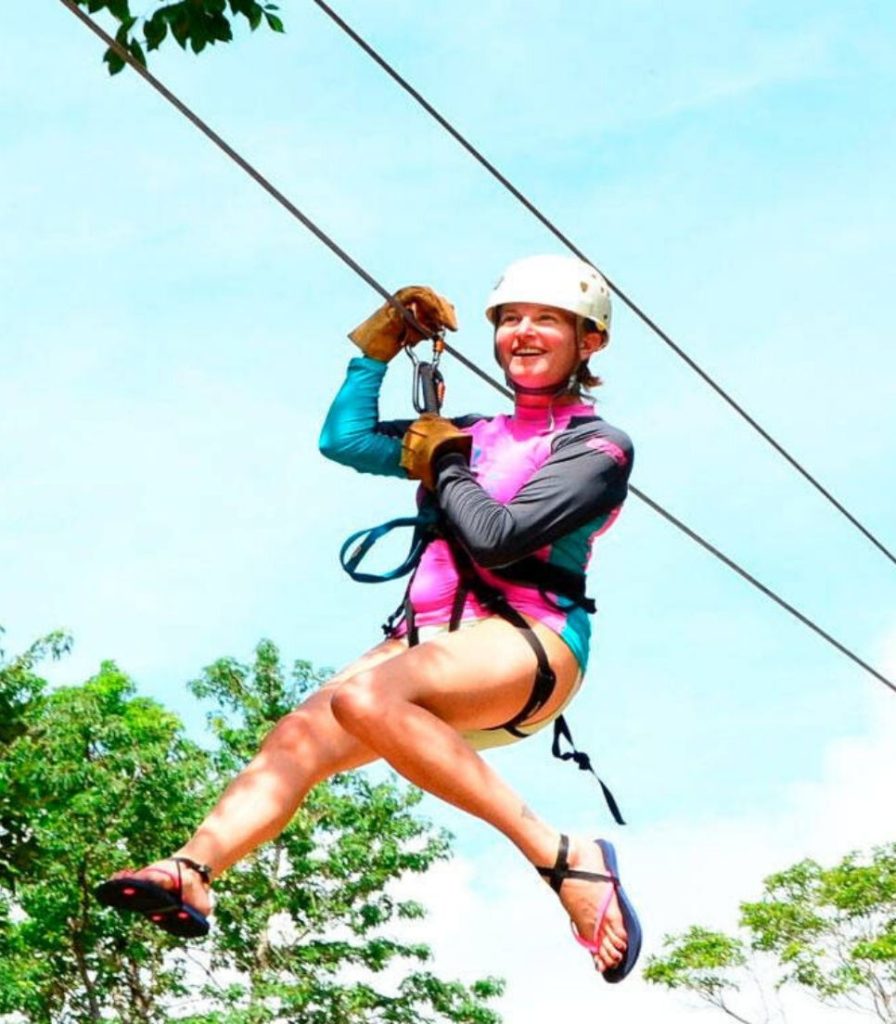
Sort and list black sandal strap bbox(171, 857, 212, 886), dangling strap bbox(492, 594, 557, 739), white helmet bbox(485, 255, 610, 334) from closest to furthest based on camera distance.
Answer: black sandal strap bbox(171, 857, 212, 886) < dangling strap bbox(492, 594, 557, 739) < white helmet bbox(485, 255, 610, 334)

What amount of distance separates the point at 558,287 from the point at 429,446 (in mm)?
557

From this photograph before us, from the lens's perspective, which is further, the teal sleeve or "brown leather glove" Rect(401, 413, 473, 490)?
the teal sleeve

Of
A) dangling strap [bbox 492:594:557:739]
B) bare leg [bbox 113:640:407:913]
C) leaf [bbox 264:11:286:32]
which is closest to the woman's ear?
dangling strap [bbox 492:594:557:739]

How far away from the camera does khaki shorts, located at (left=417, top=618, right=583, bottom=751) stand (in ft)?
15.3

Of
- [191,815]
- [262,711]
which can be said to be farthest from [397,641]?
[262,711]

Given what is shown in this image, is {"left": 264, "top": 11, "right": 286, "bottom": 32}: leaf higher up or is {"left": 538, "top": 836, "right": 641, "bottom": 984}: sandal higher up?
{"left": 264, "top": 11, "right": 286, "bottom": 32}: leaf

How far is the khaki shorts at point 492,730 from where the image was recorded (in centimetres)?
466

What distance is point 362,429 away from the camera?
200 inches

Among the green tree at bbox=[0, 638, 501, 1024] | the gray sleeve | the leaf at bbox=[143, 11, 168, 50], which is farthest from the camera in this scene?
the green tree at bbox=[0, 638, 501, 1024]

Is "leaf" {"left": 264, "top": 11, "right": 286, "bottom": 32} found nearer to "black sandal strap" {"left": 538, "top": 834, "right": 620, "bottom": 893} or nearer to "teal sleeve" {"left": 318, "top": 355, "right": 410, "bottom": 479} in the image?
"teal sleeve" {"left": 318, "top": 355, "right": 410, "bottom": 479}

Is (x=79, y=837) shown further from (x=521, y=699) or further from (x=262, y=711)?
(x=521, y=699)

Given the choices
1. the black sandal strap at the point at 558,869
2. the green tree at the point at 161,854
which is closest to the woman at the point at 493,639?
the black sandal strap at the point at 558,869

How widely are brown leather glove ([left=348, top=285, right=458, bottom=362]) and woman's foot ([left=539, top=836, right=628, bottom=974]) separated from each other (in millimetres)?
1388

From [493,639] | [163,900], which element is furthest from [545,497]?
[163,900]
